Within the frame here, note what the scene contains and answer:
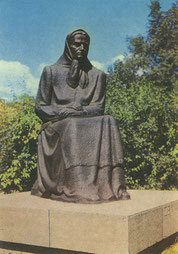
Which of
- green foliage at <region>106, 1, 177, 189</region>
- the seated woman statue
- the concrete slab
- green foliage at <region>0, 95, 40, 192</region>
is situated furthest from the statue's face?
green foliage at <region>106, 1, 177, 189</region>

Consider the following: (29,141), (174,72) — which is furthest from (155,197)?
(174,72)

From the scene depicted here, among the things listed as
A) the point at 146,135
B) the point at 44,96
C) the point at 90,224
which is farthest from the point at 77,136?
the point at 146,135

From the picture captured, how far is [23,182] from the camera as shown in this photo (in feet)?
29.6

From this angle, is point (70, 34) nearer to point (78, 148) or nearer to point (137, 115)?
point (78, 148)

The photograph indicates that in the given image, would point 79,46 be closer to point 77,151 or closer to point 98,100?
point 98,100

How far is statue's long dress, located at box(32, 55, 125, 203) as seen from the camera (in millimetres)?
→ 4828

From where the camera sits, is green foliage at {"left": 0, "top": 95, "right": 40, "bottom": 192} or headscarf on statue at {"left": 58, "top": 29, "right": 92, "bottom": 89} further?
green foliage at {"left": 0, "top": 95, "right": 40, "bottom": 192}

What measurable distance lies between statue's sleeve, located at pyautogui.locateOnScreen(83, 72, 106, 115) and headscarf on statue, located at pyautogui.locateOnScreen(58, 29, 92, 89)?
8.2 inches

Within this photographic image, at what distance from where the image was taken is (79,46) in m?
5.62

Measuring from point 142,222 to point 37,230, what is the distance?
1.27 metres

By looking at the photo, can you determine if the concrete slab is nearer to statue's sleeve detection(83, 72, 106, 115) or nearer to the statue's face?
statue's sleeve detection(83, 72, 106, 115)

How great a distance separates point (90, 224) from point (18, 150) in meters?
5.19

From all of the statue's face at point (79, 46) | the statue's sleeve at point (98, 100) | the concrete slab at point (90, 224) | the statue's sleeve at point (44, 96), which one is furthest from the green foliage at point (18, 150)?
the concrete slab at point (90, 224)

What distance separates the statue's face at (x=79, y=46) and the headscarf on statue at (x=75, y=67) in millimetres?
51
